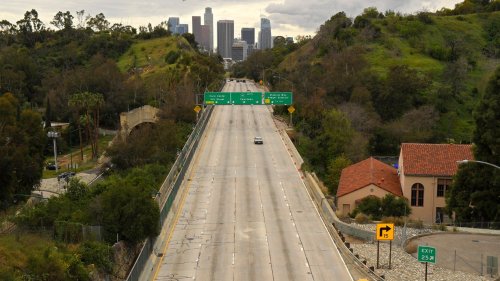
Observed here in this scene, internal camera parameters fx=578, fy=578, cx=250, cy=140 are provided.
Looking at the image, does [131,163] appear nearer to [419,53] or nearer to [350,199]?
[350,199]

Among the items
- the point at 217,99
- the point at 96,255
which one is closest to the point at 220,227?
the point at 96,255

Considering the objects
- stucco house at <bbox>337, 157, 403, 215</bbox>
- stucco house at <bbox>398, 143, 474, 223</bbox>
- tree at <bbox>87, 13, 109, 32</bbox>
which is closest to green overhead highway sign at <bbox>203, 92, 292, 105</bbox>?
stucco house at <bbox>337, 157, 403, 215</bbox>

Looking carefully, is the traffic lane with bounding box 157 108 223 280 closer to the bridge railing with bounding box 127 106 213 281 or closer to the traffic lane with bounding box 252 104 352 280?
the bridge railing with bounding box 127 106 213 281

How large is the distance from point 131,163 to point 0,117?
16223mm

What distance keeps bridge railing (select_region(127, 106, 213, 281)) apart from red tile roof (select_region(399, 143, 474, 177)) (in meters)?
18.3

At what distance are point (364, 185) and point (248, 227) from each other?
12.3 m

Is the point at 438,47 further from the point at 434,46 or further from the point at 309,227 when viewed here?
the point at 309,227

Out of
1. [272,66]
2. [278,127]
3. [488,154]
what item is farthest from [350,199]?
[272,66]

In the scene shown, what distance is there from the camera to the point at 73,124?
9125 cm

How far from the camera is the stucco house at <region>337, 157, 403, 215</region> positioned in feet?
146

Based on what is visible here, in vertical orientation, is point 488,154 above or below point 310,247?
above

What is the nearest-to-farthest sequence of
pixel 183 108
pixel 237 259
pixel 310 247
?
pixel 237 259, pixel 310 247, pixel 183 108

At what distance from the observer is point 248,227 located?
36062mm

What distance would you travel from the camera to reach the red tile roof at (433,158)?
4553 cm
